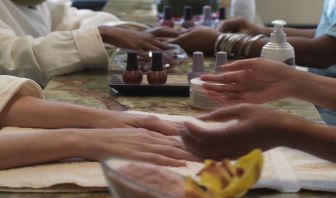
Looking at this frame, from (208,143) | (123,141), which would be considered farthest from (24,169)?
(208,143)

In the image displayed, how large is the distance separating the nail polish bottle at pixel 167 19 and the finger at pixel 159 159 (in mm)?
1118

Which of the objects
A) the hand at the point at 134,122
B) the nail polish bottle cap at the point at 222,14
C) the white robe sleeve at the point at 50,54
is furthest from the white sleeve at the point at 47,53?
the nail polish bottle cap at the point at 222,14

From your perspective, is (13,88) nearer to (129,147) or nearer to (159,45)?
(129,147)

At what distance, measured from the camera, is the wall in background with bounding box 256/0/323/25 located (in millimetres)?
2842

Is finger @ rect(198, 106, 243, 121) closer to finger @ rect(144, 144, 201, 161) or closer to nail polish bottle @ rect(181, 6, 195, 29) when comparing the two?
finger @ rect(144, 144, 201, 161)

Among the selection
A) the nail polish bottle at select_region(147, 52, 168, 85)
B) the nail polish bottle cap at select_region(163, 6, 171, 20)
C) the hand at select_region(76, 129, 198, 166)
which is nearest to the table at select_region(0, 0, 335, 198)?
the nail polish bottle at select_region(147, 52, 168, 85)

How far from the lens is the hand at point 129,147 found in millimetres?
807

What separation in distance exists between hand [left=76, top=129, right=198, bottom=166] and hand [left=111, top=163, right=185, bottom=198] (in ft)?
0.77

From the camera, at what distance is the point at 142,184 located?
1.66 ft

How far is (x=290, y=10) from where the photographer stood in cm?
287

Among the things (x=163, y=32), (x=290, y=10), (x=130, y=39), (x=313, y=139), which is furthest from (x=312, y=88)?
(x=290, y=10)

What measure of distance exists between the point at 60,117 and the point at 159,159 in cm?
24

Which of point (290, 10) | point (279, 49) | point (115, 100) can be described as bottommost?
point (290, 10)

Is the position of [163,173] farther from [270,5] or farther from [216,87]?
[270,5]
